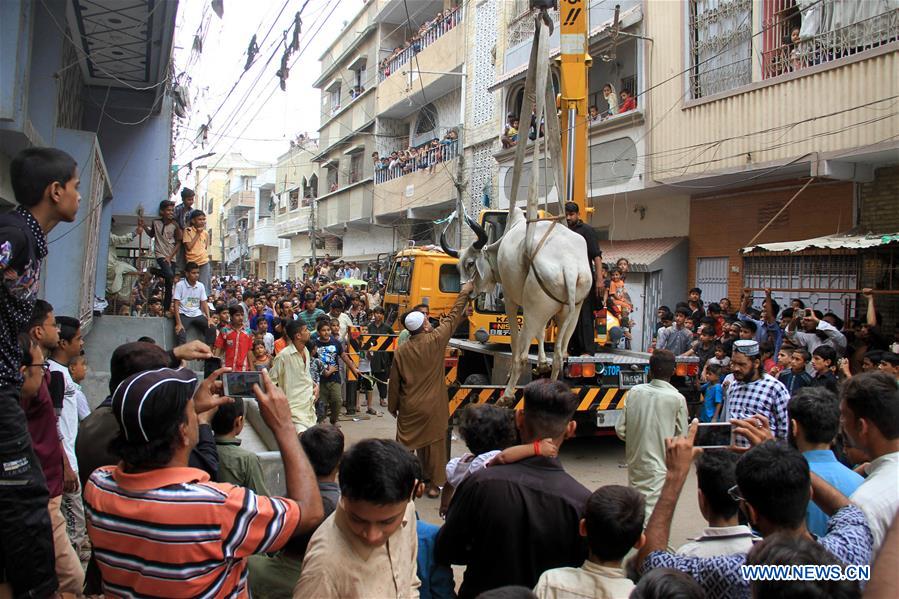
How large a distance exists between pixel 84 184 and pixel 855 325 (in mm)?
9503

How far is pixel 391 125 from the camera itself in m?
27.1

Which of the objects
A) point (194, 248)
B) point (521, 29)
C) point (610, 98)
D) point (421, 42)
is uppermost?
point (421, 42)

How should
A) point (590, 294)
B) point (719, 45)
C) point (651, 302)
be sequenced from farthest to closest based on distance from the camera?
point (651, 302)
point (719, 45)
point (590, 294)

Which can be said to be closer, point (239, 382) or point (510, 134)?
point (239, 382)

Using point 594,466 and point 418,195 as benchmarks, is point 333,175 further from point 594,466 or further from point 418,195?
point 594,466

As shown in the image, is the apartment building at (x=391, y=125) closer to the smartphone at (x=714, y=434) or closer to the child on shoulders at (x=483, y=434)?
the child on shoulders at (x=483, y=434)

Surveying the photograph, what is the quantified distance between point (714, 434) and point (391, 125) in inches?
1012

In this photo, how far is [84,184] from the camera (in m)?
7.21

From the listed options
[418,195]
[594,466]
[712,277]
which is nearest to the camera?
[594,466]

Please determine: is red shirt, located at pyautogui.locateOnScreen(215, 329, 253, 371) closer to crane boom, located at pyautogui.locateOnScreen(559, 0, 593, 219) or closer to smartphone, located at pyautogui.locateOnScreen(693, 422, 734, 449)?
crane boom, located at pyautogui.locateOnScreen(559, 0, 593, 219)

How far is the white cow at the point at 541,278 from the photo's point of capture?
5.60 metres

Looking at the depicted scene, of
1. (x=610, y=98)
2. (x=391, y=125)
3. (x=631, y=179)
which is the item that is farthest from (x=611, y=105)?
(x=391, y=125)

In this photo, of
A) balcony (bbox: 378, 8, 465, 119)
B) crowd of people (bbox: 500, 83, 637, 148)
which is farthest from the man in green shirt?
balcony (bbox: 378, 8, 465, 119)

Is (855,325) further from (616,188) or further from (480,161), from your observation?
(480,161)
